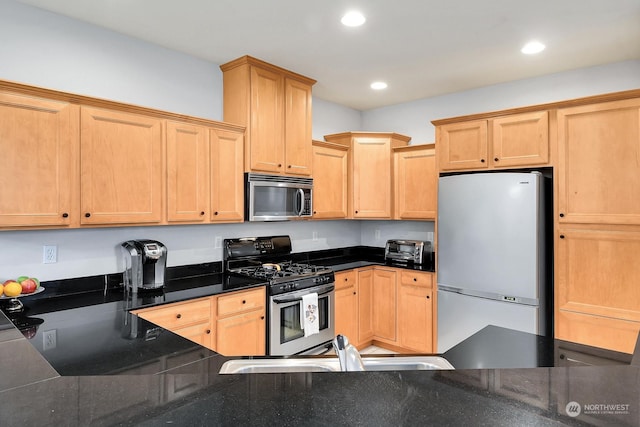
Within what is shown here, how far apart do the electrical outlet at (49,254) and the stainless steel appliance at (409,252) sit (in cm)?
301

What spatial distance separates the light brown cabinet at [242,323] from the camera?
271 centimetres

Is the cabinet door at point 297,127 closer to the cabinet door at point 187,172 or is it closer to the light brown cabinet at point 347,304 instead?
the cabinet door at point 187,172

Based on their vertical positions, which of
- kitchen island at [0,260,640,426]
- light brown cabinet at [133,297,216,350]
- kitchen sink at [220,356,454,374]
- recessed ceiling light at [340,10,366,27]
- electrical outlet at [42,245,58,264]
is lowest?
light brown cabinet at [133,297,216,350]

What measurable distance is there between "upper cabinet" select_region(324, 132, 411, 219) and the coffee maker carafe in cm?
216

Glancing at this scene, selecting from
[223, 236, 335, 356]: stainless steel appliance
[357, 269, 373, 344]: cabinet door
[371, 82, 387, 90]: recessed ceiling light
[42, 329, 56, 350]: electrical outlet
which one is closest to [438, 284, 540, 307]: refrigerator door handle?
[357, 269, 373, 344]: cabinet door

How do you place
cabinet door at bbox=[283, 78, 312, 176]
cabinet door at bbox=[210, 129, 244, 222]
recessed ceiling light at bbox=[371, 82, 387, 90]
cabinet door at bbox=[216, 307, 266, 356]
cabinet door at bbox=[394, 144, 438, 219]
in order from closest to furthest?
cabinet door at bbox=[216, 307, 266, 356], cabinet door at bbox=[210, 129, 244, 222], cabinet door at bbox=[283, 78, 312, 176], recessed ceiling light at bbox=[371, 82, 387, 90], cabinet door at bbox=[394, 144, 438, 219]

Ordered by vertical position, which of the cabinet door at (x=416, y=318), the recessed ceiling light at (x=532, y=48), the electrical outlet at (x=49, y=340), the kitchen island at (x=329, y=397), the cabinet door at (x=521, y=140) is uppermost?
the recessed ceiling light at (x=532, y=48)

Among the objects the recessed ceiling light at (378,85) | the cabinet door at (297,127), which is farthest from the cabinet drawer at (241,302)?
the recessed ceiling light at (378,85)

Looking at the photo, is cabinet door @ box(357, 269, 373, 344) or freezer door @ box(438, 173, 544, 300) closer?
freezer door @ box(438, 173, 544, 300)

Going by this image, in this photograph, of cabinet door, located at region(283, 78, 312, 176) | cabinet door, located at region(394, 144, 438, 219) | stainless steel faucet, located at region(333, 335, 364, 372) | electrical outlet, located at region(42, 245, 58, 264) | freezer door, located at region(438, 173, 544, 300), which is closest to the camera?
stainless steel faucet, located at region(333, 335, 364, 372)

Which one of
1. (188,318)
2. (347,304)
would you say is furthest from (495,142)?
(188,318)

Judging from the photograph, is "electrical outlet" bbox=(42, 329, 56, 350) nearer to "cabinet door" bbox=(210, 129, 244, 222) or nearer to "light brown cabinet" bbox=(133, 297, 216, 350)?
"light brown cabinet" bbox=(133, 297, 216, 350)

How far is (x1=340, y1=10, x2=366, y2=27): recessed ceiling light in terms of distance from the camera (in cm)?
249

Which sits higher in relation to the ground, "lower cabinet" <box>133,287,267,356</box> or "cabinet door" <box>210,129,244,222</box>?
"cabinet door" <box>210,129,244,222</box>
